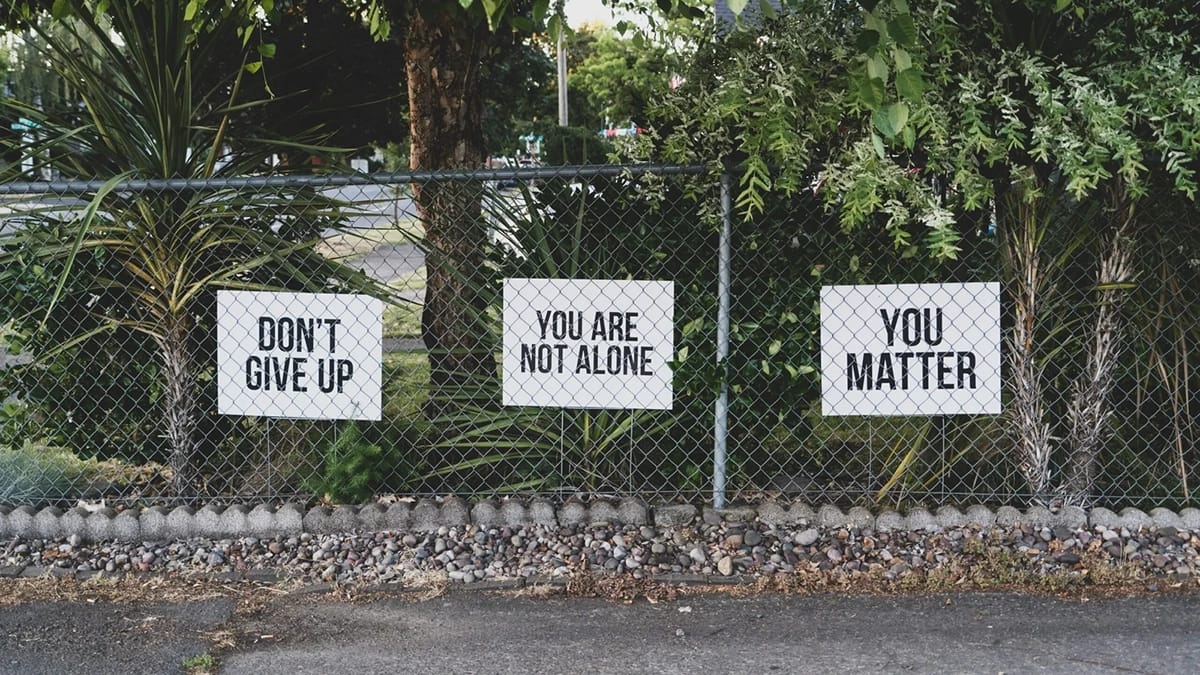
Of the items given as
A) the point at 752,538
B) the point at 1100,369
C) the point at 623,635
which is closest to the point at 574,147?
the point at 752,538

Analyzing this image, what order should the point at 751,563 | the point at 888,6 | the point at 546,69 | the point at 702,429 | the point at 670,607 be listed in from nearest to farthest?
the point at 888,6
the point at 670,607
the point at 751,563
the point at 702,429
the point at 546,69

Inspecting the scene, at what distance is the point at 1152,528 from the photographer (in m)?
5.00

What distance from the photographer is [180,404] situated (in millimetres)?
5344

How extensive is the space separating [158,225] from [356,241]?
884 mm

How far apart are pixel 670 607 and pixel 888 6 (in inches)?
90.6

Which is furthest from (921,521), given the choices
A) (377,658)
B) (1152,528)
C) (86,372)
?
(86,372)

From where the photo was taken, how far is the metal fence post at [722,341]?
4871 mm

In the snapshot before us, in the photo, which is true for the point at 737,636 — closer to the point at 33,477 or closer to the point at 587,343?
the point at 587,343

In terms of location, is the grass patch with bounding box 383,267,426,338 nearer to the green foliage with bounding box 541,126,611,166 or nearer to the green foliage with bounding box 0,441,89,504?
the green foliage with bounding box 541,126,611,166

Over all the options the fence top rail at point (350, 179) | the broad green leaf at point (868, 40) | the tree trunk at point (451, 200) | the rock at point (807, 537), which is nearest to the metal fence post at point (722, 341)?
the fence top rail at point (350, 179)

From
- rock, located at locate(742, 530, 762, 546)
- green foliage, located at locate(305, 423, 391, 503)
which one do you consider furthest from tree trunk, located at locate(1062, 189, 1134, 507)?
green foliage, located at locate(305, 423, 391, 503)

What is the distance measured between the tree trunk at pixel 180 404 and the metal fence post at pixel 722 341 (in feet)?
7.63

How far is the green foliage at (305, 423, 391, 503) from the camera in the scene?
16.9ft

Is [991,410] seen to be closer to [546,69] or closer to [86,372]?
[86,372]
